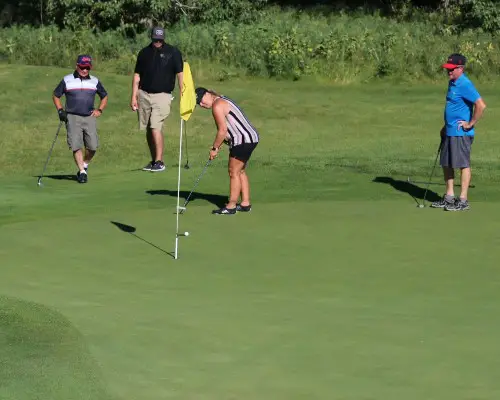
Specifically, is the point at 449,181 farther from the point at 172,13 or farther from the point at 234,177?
the point at 172,13

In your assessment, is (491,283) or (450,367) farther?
(491,283)

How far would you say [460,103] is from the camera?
15922 millimetres

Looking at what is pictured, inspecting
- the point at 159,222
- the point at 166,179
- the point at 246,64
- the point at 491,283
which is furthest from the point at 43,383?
the point at 246,64

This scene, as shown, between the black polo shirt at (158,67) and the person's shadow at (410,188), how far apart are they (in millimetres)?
3177

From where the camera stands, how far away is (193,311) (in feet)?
36.0

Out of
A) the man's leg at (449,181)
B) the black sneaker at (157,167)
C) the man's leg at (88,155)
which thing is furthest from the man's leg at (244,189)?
the black sneaker at (157,167)

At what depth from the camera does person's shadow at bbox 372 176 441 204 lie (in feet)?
56.9

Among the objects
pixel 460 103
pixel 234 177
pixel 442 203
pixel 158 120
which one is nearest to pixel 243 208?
pixel 234 177

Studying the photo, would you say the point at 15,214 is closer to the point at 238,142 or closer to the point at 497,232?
the point at 238,142

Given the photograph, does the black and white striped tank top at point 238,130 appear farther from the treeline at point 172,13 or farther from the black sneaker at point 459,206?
the treeline at point 172,13

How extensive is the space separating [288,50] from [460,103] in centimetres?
1739

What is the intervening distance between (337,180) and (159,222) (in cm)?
425

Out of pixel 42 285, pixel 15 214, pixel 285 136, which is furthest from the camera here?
pixel 285 136

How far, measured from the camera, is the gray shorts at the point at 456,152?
52.5 ft
